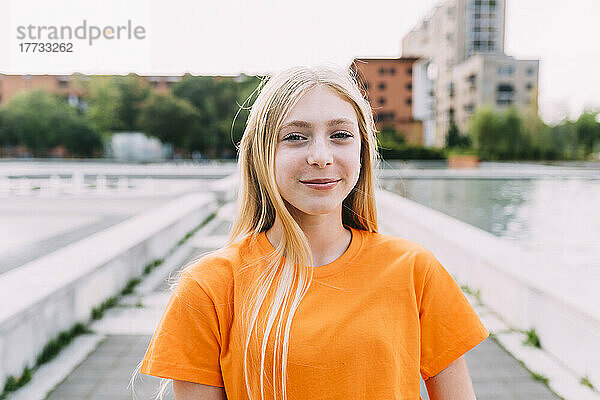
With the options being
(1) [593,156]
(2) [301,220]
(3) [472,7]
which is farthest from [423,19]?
(2) [301,220]

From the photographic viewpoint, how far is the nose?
1.20 meters

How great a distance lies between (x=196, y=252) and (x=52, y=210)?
718cm

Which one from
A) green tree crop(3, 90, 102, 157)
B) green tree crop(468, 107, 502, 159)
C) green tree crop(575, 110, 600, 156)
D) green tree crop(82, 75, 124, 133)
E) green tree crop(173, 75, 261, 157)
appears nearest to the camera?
green tree crop(468, 107, 502, 159)

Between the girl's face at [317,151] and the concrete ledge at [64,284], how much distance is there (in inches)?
93.8

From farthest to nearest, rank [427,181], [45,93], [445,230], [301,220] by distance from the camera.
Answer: [45,93]
[427,181]
[445,230]
[301,220]

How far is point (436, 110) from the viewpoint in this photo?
69.4 meters

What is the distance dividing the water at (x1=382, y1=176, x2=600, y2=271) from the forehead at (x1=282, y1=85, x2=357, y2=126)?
10.1ft

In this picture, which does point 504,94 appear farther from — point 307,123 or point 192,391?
point 192,391

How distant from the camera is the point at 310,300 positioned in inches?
46.7

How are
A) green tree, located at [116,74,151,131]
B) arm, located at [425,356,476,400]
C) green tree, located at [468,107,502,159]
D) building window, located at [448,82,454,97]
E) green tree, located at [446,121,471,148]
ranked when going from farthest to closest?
building window, located at [448,82,454,97]
green tree, located at [446,121,471,148]
green tree, located at [116,74,151,131]
green tree, located at [468,107,502,159]
arm, located at [425,356,476,400]

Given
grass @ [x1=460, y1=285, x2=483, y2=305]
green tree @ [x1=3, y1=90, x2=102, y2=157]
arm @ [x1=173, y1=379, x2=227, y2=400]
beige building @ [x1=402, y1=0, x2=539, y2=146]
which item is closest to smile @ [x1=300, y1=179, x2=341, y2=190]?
arm @ [x1=173, y1=379, x2=227, y2=400]

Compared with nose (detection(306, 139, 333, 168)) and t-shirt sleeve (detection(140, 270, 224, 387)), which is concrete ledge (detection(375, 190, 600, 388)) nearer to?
nose (detection(306, 139, 333, 168))

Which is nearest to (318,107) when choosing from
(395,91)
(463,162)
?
(463,162)

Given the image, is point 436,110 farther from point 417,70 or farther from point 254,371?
point 254,371
